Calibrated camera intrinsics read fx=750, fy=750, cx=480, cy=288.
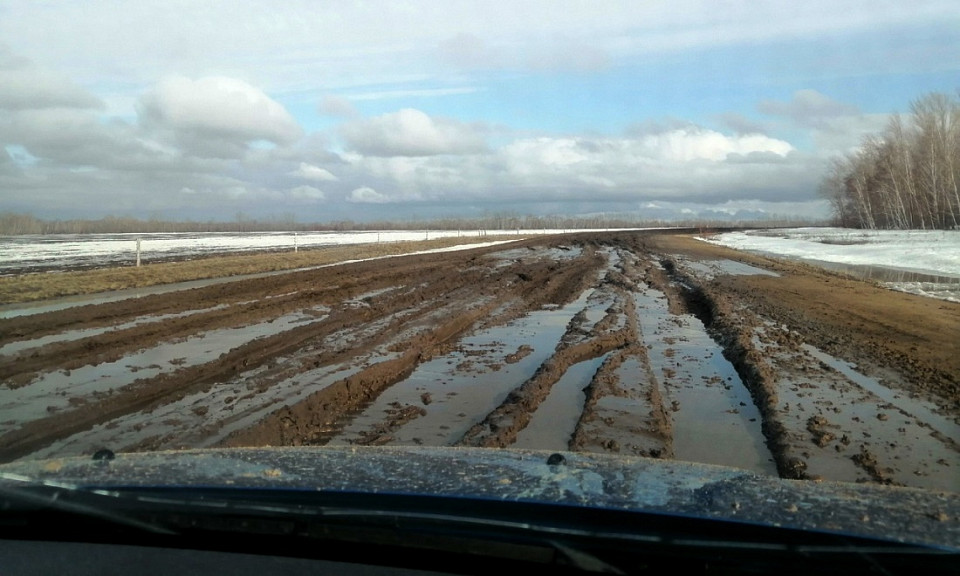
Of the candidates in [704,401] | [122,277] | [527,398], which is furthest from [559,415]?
[122,277]

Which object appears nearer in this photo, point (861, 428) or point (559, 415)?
point (861, 428)

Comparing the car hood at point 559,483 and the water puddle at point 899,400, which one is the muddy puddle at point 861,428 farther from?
the car hood at point 559,483

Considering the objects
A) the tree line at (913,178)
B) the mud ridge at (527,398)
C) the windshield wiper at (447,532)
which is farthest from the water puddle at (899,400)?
the tree line at (913,178)

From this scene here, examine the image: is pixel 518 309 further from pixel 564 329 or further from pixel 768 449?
pixel 768 449

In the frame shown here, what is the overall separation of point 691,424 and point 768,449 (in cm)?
97

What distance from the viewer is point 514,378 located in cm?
970

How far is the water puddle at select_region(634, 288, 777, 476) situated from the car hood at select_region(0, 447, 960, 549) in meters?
2.40

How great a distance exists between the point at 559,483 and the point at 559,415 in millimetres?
4503

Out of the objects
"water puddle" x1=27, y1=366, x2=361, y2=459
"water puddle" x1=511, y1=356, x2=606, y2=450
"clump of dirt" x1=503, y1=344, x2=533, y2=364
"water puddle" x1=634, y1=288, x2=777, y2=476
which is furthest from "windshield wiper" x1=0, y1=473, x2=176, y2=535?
"clump of dirt" x1=503, y1=344, x2=533, y2=364

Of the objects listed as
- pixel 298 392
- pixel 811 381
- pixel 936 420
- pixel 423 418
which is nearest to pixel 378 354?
pixel 298 392

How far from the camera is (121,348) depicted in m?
11.6

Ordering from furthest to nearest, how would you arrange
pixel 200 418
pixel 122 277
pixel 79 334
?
pixel 122 277 < pixel 79 334 < pixel 200 418

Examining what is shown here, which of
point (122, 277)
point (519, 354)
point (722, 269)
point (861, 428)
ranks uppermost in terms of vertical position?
point (122, 277)

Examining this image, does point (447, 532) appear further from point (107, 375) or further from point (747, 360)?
point (747, 360)
